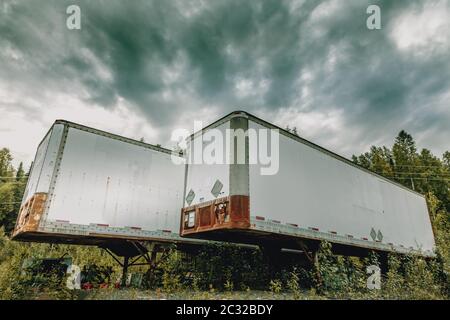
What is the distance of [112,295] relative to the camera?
8.70 m

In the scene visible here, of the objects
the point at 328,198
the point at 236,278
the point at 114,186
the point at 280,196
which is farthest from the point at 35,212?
the point at 328,198

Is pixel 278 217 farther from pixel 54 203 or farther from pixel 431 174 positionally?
pixel 431 174

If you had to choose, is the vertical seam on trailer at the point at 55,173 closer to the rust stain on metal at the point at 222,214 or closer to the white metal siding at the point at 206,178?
the white metal siding at the point at 206,178

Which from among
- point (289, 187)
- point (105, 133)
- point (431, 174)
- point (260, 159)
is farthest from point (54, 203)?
point (431, 174)

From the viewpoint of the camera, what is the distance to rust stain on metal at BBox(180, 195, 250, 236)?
7.90m

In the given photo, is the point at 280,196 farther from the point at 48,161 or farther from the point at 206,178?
the point at 48,161

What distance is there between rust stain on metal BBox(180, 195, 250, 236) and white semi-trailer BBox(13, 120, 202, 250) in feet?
5.80

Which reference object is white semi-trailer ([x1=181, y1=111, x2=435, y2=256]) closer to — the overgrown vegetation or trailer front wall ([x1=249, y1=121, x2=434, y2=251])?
trailer front wall ([x1=249, y1=121, x2=434, y2=251])

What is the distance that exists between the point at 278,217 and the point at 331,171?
3.89 meters

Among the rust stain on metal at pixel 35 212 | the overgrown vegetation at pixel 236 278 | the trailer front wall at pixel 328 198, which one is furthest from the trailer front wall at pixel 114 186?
the trailer front wall at pixel 328 198

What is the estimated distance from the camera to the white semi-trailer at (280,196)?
835 cm

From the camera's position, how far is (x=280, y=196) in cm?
900

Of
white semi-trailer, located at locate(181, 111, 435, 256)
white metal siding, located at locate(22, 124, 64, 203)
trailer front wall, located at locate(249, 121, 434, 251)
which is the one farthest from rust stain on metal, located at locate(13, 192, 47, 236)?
trailer front wall, located at locate(249, 121, 434, 251)

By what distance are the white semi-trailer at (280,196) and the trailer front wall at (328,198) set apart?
3 centimetres
